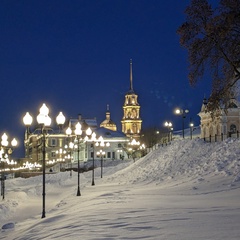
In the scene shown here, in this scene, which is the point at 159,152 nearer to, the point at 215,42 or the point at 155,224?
the point at 215,42

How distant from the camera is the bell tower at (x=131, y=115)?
12694 centimetres

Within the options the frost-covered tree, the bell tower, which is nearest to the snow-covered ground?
the frost-covered tree

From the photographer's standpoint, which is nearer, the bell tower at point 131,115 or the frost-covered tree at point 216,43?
the frost-covered tree at point 216,43

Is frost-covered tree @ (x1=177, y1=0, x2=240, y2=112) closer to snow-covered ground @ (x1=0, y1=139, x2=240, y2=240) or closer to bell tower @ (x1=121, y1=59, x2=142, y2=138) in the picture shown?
snow-covered ground @ (x1=0, y1=139, x2=240, y2=240)

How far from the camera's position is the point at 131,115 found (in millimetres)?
128875

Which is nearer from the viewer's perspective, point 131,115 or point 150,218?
point 150,218

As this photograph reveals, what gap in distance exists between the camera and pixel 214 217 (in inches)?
378

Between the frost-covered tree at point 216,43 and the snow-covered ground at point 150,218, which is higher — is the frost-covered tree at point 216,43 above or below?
above

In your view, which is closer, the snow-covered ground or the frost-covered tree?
the snow-covered ground

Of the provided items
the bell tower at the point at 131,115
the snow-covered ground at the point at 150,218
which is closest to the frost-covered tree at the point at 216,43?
the snow-covered ground at the point at 150,218

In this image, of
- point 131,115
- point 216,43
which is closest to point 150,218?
point 216,43

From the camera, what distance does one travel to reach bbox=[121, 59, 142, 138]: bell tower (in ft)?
416

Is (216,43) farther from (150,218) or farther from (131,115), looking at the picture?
(131,115)

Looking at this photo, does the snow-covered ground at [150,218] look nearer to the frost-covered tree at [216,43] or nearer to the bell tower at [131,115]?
the frost-covered tree at [216,43]
